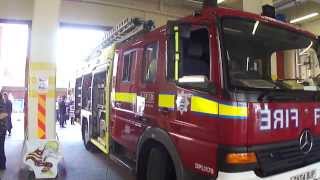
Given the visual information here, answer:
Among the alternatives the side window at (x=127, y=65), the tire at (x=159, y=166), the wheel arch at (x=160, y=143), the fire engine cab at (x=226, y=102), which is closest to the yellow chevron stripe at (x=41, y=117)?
the side window at (x=127, y=65)

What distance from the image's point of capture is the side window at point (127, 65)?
5407mm

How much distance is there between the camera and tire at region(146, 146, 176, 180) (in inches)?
168

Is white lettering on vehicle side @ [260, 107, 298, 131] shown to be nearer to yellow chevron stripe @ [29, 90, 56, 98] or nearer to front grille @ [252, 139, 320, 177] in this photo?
front grille @ [252, 139, 320, 177]

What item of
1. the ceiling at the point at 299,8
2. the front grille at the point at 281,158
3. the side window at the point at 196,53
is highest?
the ceiling at the point at 299,8

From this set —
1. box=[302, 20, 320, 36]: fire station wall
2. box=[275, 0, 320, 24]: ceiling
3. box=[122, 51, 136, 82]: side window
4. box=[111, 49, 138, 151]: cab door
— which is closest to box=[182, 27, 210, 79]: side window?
box=[111, 49, 138, 151]: cab door

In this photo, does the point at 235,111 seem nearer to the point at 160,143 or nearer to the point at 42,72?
the point at 160,143

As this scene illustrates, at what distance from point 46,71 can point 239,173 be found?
488 centimetres

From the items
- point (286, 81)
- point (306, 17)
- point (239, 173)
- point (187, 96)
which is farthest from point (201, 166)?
point (306, 17)

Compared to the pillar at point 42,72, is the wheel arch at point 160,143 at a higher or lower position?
lower

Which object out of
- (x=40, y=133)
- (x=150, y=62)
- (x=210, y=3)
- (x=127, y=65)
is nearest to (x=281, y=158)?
(x=210, y=3)

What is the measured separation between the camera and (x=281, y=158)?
3.42 m

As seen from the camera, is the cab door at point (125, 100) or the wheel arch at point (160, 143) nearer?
the wheel arch at point (160, 143)

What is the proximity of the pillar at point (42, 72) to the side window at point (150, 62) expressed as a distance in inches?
112

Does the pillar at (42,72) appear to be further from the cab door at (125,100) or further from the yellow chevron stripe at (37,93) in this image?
the cab door at (125,100)
